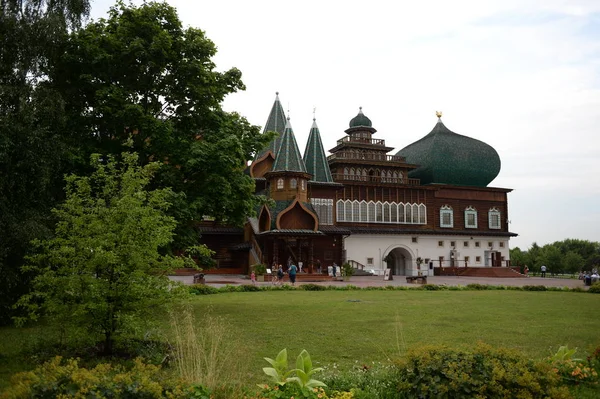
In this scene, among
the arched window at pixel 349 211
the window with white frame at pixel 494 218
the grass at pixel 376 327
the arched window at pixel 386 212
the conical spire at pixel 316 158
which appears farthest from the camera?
the window with white frame at pixel 494 218

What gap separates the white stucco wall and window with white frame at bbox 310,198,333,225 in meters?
2.99

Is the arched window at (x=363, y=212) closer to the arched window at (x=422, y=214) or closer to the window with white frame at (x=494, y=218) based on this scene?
the arched window at (x=422, y=214)

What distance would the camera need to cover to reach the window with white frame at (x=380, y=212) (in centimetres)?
4656

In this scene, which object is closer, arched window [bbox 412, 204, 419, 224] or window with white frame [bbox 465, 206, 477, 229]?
arched window [bbox 412, 204, 419, 224]

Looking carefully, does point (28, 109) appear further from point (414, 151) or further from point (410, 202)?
point (414, 151)

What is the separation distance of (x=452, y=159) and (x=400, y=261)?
11.2 metres

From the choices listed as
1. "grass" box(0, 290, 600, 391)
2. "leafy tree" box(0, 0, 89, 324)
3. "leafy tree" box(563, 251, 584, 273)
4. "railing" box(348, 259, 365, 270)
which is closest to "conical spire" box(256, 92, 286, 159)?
"railing" box(348, 259, 365, 270)

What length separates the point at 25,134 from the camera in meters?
12.2

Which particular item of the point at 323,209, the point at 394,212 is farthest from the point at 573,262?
the point at 323,209

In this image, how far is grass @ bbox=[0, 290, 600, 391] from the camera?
9.98 meters

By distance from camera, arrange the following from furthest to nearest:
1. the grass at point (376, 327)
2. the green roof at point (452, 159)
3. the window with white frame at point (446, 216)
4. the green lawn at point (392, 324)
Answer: the green roof at point (452, 159), the window with white frame at point (446, 216), the green lawn at point (392, 324), the grass at point (376, 327)

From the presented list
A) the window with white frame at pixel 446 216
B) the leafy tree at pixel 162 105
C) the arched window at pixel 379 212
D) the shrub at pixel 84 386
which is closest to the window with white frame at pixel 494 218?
the window with white frame at pixel 446 216

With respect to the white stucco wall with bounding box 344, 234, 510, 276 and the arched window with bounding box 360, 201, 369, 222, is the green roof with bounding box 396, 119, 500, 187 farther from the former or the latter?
the arched window with bounding box 360, 201, 369, 222

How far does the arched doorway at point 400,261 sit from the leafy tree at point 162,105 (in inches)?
1362
